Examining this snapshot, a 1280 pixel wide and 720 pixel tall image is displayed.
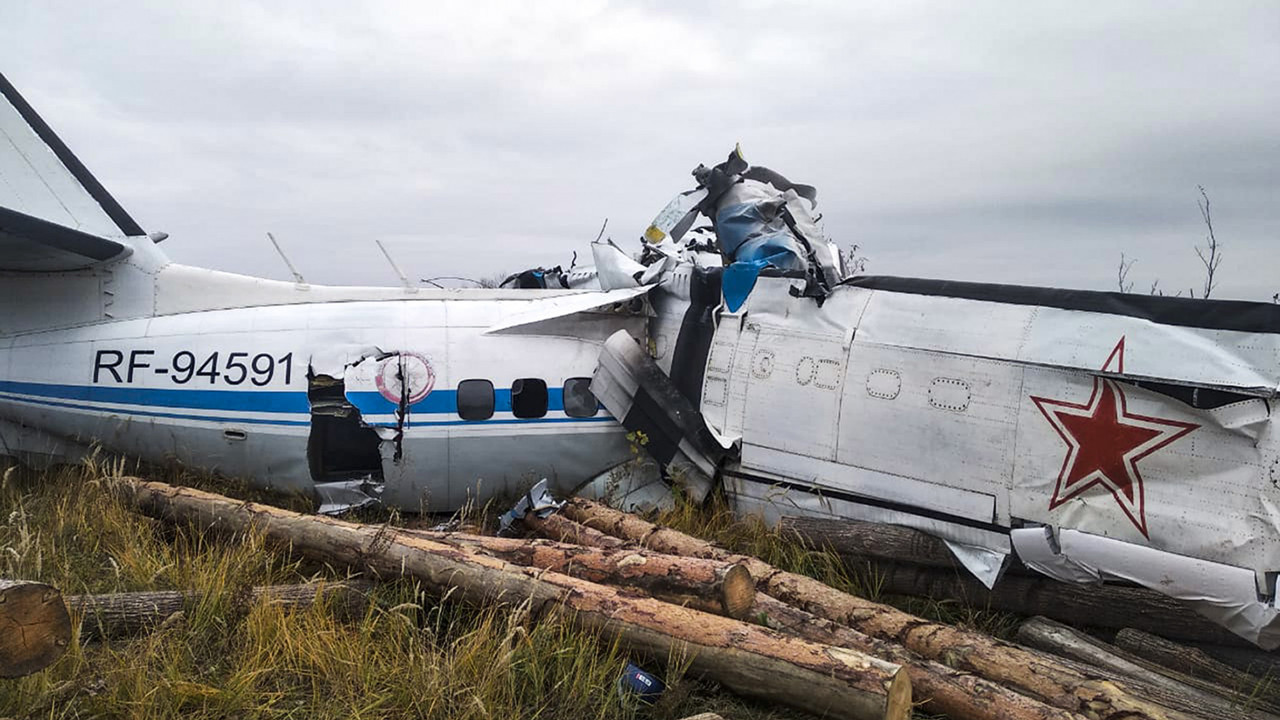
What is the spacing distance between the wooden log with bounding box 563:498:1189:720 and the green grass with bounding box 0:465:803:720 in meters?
1.16

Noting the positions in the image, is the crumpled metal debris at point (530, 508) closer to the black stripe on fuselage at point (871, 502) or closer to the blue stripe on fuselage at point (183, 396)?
the black stripe on fuselage at point (871, 502)

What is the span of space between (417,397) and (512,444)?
106cm

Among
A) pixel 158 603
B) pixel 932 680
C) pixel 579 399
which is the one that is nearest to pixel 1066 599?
pixel 932 680

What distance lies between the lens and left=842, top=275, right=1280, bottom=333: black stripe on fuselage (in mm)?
5688

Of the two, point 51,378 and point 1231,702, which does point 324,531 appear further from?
point 1231,702

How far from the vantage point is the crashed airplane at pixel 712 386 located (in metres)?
5.77

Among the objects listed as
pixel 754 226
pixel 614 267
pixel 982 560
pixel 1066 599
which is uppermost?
pixel 754 226

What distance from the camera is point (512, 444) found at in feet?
28.0

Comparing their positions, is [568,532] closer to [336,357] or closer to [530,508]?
[530,508]

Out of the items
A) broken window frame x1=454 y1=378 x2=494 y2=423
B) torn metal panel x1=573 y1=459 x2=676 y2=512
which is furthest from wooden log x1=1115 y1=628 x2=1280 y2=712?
broken window frame x1=454 y1=378 x2=494 y2=423

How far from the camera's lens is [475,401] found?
855 centimetres

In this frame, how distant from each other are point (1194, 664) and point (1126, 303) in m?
2.53

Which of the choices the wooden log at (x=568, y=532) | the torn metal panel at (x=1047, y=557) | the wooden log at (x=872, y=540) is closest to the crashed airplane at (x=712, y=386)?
the torn metal panel at (x=1047, y=557)

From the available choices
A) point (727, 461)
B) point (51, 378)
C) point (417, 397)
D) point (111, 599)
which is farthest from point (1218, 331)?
point (51, 378)
